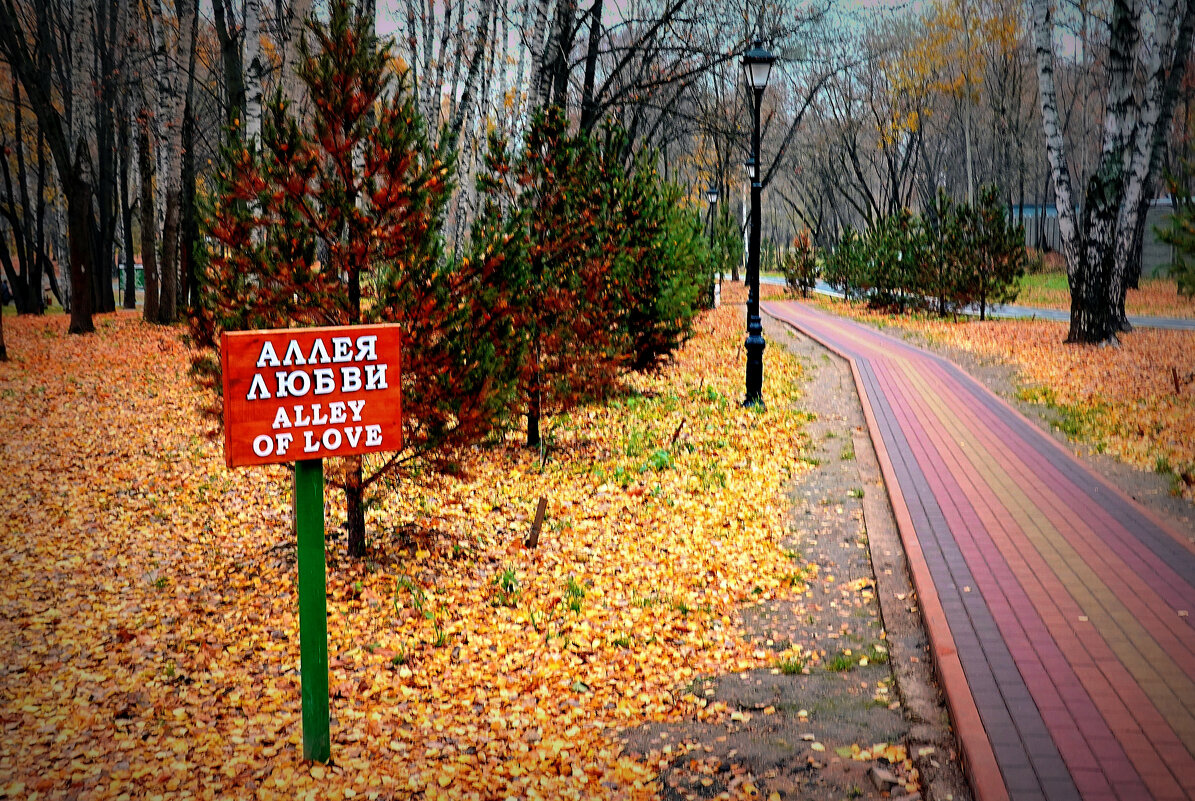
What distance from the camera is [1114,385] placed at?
1559 cm

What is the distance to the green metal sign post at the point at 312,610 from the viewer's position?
16.0 feet

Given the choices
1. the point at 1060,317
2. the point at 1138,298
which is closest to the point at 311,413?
the point at 1060,317

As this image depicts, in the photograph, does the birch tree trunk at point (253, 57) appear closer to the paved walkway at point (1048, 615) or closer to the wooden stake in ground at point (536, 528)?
the wooden stake in ground at point (536, 528)

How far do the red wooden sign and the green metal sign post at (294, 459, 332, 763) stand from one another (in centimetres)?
24

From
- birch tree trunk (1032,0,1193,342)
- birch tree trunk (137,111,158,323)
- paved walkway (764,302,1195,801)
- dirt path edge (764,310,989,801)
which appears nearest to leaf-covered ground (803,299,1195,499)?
paved walkway (764,302,1195,801)

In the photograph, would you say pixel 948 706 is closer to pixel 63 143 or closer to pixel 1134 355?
pixel 1134 355

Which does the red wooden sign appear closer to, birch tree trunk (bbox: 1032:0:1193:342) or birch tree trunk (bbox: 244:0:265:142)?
birch tree trunk (bbox: 244:0:265:142)

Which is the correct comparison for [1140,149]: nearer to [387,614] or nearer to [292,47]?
[292,47]

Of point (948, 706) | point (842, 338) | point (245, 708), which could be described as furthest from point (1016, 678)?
point (842, 338)

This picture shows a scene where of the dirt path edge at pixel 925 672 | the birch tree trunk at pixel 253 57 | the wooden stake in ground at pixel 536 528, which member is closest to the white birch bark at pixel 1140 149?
the dirt path edge at pixel 925 672

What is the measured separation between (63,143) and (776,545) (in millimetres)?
19252

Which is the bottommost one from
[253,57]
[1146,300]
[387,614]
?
[387,614]

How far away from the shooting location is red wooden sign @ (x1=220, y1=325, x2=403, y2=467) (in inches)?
179

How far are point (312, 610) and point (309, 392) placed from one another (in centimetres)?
119
